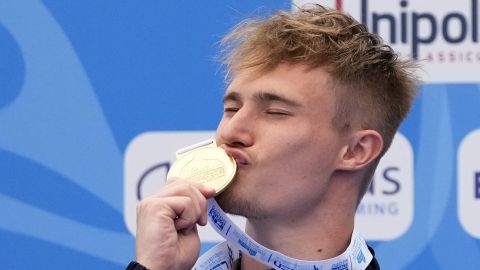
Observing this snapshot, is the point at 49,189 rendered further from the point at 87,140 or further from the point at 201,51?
the point at 201,51

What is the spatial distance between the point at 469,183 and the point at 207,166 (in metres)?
1.23

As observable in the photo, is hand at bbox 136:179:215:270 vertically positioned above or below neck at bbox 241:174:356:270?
above

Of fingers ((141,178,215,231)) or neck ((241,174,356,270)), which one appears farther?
neck ((241,174,356,270))

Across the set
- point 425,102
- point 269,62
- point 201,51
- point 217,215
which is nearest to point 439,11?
point 425,102

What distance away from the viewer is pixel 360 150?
9.06 ft

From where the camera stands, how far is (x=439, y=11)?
3.51 meters

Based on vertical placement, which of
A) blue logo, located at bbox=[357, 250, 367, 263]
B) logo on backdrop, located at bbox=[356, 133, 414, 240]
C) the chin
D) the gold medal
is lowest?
logo on backdrop, located at bbox=[356, 133, 414, 240]

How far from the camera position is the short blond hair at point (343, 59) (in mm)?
2717

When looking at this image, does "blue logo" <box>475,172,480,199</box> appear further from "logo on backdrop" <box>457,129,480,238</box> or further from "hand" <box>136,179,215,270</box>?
"hand" <box>136,179,215,270</box>

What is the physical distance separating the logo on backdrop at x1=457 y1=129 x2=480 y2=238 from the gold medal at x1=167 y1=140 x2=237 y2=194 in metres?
1.15

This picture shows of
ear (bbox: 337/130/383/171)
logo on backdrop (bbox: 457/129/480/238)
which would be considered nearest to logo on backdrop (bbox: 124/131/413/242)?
logo on backdrop (bbox: 457/129/480/238)

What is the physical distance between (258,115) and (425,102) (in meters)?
1.05

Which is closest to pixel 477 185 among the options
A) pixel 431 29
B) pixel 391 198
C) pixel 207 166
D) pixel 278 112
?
pixel 391 198

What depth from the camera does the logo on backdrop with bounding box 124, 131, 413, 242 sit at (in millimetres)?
3469
